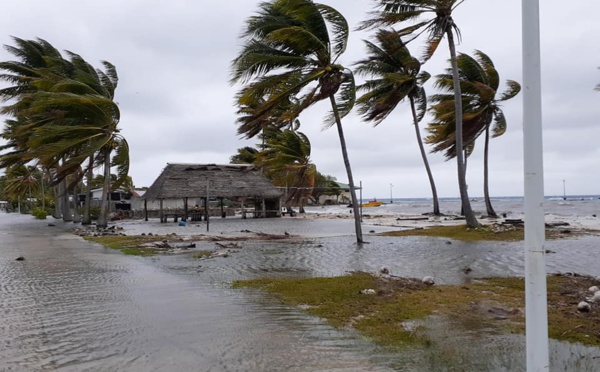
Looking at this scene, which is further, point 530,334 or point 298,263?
point 298,263

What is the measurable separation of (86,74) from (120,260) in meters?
15.2

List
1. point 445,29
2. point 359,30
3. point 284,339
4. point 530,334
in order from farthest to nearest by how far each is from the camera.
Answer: point 445,29, point 359,30, point 284,339, point 530,334

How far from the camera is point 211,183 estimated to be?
35906 millimetres

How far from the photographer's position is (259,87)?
46.1 ft

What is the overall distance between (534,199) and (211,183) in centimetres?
3427

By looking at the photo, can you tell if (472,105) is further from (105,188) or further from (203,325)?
(203,325)

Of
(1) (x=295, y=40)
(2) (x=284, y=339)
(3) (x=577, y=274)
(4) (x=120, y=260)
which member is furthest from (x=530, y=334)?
(1) (x=295, y=40)

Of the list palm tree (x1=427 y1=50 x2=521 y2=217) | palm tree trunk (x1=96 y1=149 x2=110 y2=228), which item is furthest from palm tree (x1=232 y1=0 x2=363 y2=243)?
palm tree trunk (x1=96 y1=149 x2=110 y2=228)

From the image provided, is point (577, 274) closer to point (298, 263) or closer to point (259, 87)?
point (298, 263)

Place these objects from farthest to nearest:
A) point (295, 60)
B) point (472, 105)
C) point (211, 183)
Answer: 1. point (211, 183)
2. point (472, 105)
3. point (295, 60)

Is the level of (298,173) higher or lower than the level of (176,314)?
higher

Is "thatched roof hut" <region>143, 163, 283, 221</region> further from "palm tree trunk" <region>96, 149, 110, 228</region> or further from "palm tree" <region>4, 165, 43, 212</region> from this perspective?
"palm tree" <region>4, 165, 43, 212</region>

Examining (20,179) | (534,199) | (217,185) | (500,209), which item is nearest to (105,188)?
(217,185)

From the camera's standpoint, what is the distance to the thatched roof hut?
3428 centimetres
